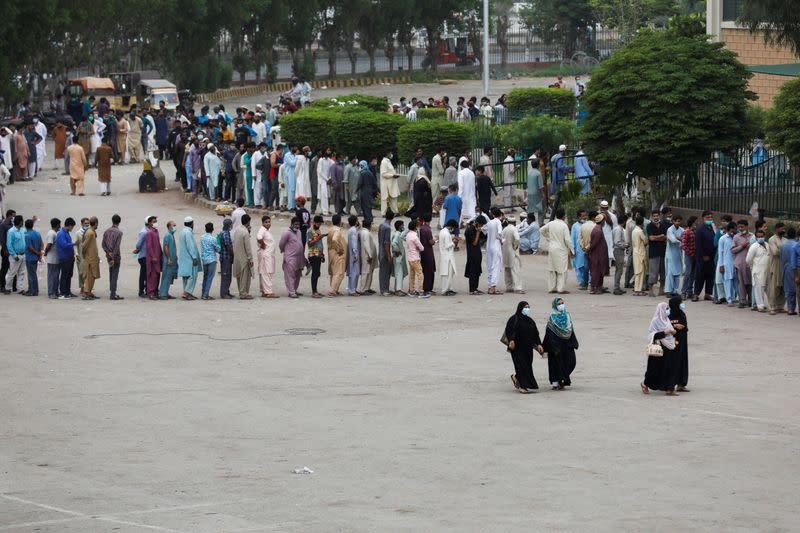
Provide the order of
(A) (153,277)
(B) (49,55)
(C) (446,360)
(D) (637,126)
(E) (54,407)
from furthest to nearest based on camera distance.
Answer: (B) (49,55) → (D) (637,126) → (A) (153,277) → (C) (446,360) → (E) (54,407)

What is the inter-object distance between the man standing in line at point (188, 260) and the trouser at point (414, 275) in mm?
3281

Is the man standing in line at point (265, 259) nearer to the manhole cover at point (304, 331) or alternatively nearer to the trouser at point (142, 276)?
the trouser at point (142, 276)

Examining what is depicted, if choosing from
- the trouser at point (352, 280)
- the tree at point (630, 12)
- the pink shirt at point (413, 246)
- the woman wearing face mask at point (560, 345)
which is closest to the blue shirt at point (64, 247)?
the trouser at point (352, 280)

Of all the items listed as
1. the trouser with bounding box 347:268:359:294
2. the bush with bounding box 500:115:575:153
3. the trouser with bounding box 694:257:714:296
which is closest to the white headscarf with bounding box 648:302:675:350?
the trouser with bounding box 694:257:714:296

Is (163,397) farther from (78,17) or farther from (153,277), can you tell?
(78,17)

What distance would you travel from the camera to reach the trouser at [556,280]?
21688 mm

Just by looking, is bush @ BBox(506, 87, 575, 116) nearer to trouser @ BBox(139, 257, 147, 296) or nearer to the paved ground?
the paved ground

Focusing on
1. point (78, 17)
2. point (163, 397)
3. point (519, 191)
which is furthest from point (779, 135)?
point (78, 17)

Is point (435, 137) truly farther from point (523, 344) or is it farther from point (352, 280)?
point (523, 344)

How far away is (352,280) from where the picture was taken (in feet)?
71.8

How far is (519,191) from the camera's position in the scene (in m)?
29.3

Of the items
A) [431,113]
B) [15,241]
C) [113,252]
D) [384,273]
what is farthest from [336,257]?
[431,113]

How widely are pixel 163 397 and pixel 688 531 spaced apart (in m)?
6.97

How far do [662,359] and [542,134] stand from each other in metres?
15.0
